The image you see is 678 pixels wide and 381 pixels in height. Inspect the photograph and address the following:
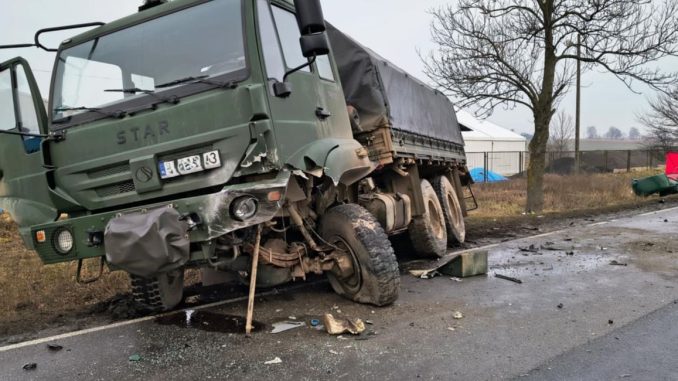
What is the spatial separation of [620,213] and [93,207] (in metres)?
13.5

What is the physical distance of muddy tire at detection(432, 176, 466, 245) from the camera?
8875 mm

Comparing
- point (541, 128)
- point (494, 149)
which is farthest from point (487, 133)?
point (541, 128)

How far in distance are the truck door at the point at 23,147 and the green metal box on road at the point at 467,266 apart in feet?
14.1

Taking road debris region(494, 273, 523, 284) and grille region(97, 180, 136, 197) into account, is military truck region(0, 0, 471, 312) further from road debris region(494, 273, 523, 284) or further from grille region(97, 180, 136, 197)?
road debris region(494, 273, 523, 284)

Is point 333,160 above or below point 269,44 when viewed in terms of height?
below

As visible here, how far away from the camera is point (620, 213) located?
1413 cm

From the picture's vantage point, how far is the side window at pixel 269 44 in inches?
168

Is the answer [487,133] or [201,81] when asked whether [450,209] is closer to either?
[201,81]

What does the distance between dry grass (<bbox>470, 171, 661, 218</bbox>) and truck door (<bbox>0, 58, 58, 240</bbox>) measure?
11070 mm

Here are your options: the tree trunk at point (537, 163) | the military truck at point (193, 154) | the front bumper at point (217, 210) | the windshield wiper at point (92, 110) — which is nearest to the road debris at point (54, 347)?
the military truck at point (193, 154)

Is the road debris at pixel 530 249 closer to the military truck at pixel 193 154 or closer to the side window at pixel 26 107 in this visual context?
the military truck at pixel 193 154

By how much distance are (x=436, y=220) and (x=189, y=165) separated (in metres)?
5.07

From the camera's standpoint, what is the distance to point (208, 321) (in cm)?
476

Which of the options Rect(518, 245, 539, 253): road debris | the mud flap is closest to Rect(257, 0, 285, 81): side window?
the mud flap
